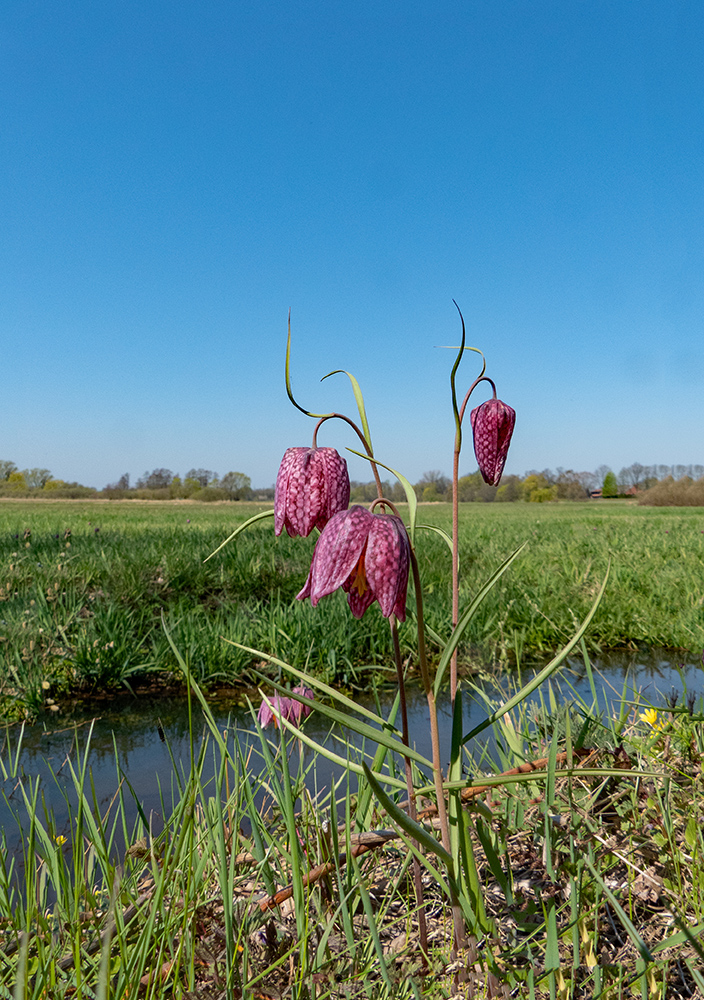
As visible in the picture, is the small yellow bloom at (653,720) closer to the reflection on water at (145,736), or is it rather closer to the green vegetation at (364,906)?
the reflection on water at (145,736)

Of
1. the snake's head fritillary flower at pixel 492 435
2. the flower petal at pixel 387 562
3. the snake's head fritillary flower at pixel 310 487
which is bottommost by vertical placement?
the flower petal at pixel 387 562

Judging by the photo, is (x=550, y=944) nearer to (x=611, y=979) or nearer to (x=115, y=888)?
(x=611, y=979)

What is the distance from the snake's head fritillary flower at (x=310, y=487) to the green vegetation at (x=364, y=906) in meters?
0.37

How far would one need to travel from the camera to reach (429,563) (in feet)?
17.4

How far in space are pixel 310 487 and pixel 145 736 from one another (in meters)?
1.99

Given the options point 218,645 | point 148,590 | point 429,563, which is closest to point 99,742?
point 218,645

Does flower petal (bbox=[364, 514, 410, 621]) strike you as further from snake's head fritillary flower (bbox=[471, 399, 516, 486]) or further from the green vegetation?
snake's head fritillary flower (bbox=[471, 399, 516, 486])

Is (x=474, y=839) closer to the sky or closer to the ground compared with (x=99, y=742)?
closer to the sky

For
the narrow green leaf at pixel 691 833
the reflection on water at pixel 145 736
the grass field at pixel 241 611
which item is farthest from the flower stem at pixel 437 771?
the grass field at pixel 241 611

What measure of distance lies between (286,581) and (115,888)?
3.87 meters

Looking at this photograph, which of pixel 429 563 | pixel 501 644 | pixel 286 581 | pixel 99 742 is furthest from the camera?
pixel 429 563

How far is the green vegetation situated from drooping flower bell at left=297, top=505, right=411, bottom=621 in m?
0.26

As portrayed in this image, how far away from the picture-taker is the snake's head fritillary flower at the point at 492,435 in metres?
1.28

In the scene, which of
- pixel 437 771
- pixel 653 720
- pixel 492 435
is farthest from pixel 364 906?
pixel 653 720
